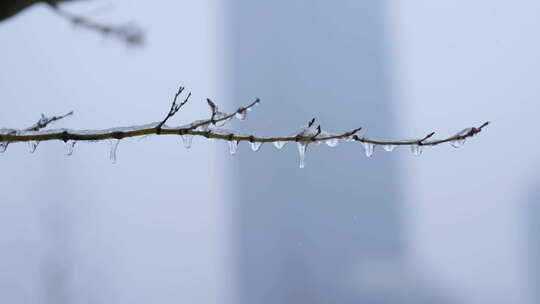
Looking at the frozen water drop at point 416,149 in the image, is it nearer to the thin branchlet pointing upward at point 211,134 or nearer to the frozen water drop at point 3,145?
the thin branchlet pointing upward at point 211,134

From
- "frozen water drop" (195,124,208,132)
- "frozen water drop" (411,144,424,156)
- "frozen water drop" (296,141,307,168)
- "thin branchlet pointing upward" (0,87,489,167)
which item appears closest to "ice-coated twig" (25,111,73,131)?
"thin branchlet pointing upward" (0,87,489,167)

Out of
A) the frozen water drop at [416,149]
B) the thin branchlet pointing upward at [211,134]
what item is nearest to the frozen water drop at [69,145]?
the thin branchlet pointing upward at [211,134]

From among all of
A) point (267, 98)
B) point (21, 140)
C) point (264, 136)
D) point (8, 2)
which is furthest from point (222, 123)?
point (267, 98)

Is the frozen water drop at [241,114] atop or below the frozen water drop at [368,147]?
atop

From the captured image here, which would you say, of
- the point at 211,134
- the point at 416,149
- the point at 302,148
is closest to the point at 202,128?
the point at 211,134

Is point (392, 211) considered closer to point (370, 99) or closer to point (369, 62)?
point (370, 99)

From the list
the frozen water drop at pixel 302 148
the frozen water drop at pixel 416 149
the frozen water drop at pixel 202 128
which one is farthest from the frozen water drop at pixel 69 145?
the frozen water drop at pixel 416 149

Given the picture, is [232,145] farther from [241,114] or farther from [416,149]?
[416,149]

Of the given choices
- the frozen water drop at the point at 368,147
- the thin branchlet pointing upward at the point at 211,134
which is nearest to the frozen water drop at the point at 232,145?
the thin branchlet pointing upward at the point at 211,134

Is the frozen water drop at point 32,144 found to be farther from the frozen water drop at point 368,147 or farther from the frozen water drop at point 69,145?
the frozen water drop at point 368,147

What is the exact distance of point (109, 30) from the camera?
28.5 inches

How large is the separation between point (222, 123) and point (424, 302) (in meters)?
2.03

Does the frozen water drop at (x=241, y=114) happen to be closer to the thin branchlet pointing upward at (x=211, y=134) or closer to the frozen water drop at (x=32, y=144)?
the thin branchlet pointing upward at (x=211, y=134)

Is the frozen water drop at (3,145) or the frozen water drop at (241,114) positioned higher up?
the frozen water drop at (241,114)
